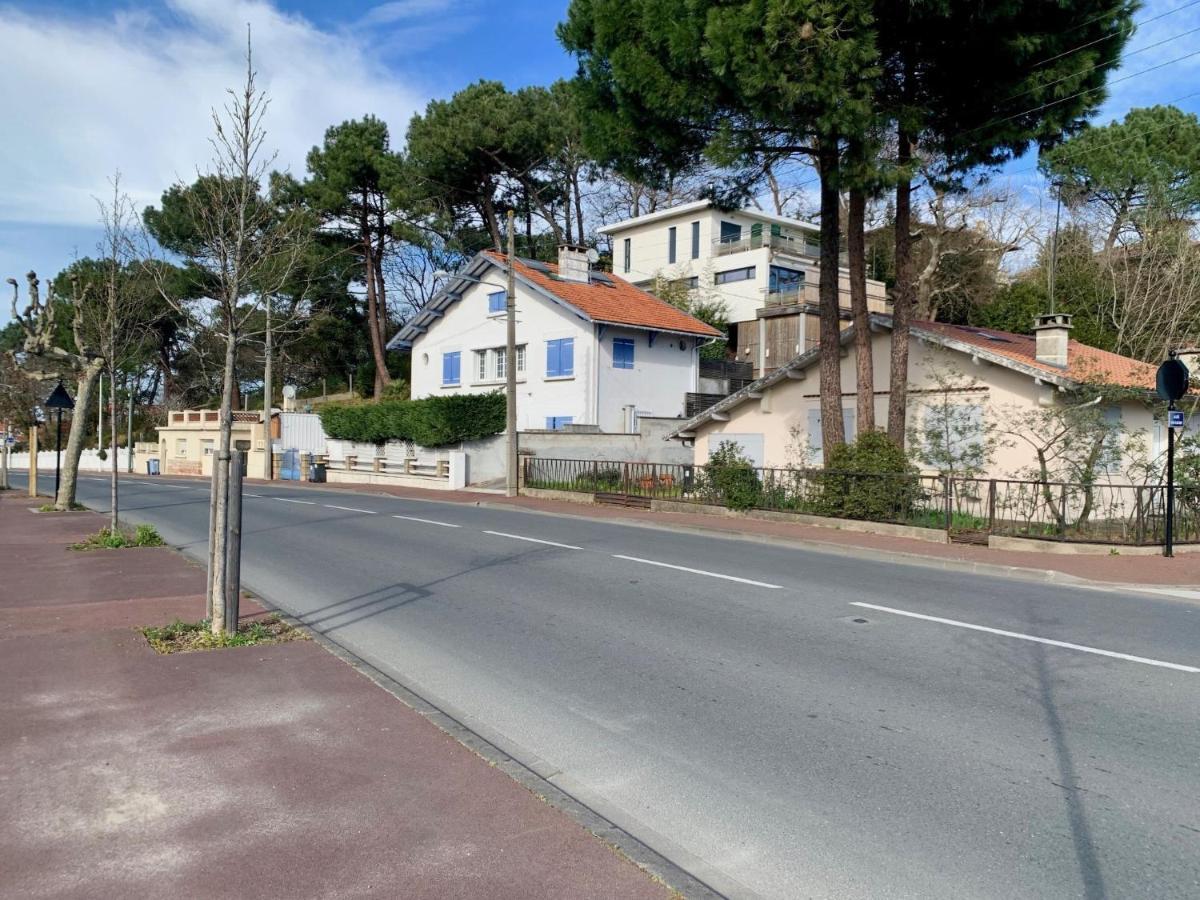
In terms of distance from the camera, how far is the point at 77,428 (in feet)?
62.2

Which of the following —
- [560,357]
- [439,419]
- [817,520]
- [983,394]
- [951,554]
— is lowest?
[951,554]

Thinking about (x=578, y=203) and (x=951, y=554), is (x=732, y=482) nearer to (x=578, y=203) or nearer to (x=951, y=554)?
(x=951, y=554)

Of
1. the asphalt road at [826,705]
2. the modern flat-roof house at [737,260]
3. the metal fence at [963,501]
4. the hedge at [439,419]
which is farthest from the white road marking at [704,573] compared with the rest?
the modern flat-roof house at [737,260]

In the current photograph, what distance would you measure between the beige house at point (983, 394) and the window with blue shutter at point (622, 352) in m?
8.28

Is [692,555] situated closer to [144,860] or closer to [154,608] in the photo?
[154,608]

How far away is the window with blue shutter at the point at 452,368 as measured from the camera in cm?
3769

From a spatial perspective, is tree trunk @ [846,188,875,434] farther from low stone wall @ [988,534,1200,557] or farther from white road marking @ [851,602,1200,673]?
white road marking @ [851,602,1200,673]

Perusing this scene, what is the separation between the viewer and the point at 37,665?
6.59 m

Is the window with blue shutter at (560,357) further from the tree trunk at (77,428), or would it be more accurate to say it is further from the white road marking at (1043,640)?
the white road marking at (1043,640)

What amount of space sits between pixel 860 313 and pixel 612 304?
16073 millimetres

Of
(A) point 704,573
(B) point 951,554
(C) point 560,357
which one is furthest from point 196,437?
(B) point 951,554

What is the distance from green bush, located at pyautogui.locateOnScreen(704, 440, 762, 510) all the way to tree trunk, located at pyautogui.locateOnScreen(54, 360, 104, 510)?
41.5 ft

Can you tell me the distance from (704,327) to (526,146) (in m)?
13.1

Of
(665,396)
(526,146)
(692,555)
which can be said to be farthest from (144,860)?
(526,146)
